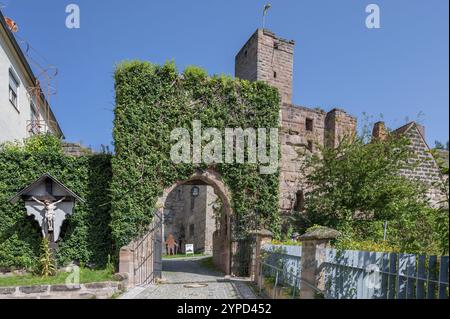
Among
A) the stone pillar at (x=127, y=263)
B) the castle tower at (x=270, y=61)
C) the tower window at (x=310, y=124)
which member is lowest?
the stone pillar at (x=127, y=263)

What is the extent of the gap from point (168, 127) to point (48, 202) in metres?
4.18

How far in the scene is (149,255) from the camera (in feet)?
35.5

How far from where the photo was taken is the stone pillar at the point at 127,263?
10.0 metres

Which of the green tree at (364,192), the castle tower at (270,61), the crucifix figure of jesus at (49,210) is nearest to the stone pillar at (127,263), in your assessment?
the crucifix figure of jesus at (49,210)

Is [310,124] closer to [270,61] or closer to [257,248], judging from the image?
[270,61]

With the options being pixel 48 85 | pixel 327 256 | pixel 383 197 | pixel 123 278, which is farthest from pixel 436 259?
pixel 48 85

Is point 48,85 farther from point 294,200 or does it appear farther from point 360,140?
point 360,140

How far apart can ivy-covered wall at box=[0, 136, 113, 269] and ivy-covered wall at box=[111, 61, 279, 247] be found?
0.85 metres

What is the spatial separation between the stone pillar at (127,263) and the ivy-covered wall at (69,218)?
1044mm

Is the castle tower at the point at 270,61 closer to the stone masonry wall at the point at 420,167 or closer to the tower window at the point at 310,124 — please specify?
the tower window at the point at 310,124

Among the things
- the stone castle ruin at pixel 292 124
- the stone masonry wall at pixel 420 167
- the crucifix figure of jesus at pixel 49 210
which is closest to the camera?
the crucifix figure of jesus at pixel 49 210

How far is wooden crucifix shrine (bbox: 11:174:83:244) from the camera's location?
1002 centimetres

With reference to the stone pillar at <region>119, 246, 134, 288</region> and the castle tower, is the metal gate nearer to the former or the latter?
the stone pillar at <region>119, 246, 134, 288</region>

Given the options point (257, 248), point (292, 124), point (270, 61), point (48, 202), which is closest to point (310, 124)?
point (292, 124)
